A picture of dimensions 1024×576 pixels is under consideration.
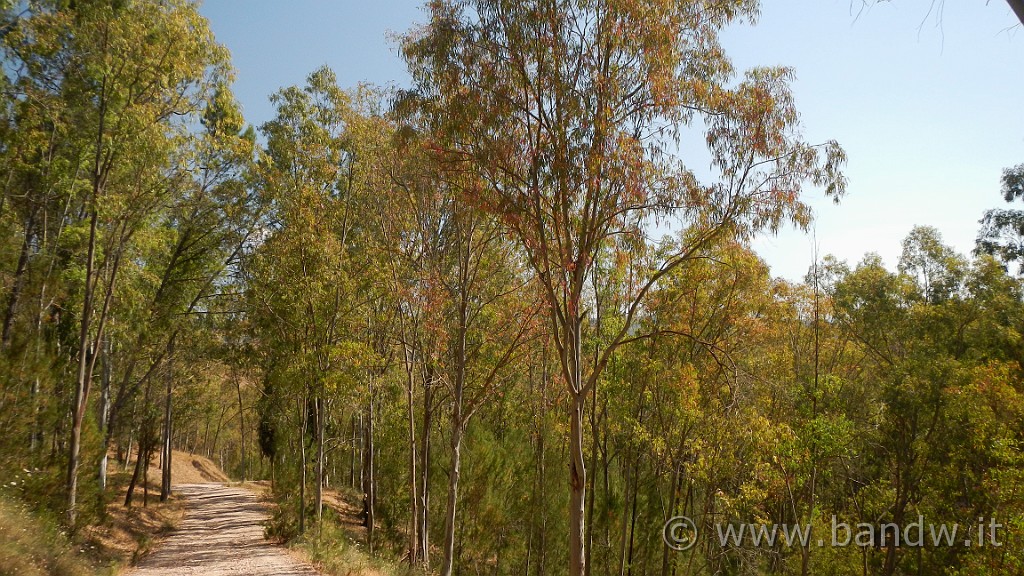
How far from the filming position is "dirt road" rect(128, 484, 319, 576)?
11945mm

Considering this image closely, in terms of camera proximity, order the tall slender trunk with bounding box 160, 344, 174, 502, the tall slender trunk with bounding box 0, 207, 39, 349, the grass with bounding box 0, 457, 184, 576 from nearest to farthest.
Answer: the grass with bounding box 0, 457, 184, 576 → the tall slender trunk with bounding box 0, 207, 39, 349 → the tall slender trunk with bounding box 160, 344, 174, 502

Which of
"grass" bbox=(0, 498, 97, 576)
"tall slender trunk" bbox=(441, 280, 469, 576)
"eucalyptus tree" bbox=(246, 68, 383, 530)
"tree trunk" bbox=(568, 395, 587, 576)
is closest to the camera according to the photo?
"grass" bbox=(0, 498, 97, 576)

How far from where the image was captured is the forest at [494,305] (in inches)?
353

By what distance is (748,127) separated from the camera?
8.79m

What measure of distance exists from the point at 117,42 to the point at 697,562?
65.5ft

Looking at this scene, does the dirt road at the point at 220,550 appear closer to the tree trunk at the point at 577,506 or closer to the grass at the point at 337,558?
the grass at the point at 337,558

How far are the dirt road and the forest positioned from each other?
106 cm

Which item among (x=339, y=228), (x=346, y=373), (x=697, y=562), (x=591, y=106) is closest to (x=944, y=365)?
(x=697, y=562)

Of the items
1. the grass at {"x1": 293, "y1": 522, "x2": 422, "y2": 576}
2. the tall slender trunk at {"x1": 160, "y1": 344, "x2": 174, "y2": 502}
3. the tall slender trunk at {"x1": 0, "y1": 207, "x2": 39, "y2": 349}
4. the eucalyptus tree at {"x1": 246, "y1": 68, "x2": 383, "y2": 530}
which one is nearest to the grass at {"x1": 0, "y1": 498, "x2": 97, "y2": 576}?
the tall slender trunk at {"x1": 0, "y1": 207, "x2": 39, "y2": 349}

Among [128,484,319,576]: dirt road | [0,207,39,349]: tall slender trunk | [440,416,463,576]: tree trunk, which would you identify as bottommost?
[128,484,319,576]: dirt road

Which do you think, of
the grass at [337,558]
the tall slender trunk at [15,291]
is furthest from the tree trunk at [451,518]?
the tall slender trunk at [15,291]

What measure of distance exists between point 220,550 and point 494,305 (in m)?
8.49

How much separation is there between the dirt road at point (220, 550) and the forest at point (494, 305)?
106cm

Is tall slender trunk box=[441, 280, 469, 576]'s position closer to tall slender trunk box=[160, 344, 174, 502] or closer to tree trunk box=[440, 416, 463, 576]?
tree trunk box=[440, 416, 463, 576]
